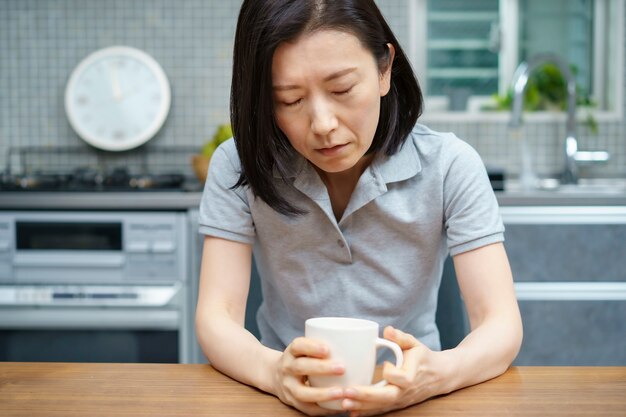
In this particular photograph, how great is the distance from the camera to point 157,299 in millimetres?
2186

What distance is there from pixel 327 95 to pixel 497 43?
2172mm

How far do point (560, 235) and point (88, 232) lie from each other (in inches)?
57.0

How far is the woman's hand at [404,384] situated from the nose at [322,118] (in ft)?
0.99

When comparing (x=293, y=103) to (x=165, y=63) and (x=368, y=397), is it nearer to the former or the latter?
(x=368, y=397)

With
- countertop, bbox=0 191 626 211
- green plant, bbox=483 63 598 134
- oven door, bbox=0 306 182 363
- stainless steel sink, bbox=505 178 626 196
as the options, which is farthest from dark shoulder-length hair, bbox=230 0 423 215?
green plant, bbox=483 63 598 134

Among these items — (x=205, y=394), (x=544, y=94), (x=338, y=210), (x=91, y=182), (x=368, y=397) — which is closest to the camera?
(x=368, y=397)

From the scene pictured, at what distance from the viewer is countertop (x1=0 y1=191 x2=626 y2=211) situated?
218 cm

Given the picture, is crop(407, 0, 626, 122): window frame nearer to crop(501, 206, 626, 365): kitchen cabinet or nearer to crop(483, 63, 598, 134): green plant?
crop(483, 63, 598, 134): green plant

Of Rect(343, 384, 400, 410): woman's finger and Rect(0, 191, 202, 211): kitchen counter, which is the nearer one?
Rect(343, 384, 400, 410): woman's finger

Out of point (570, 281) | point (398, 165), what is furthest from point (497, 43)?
point (398, 165)

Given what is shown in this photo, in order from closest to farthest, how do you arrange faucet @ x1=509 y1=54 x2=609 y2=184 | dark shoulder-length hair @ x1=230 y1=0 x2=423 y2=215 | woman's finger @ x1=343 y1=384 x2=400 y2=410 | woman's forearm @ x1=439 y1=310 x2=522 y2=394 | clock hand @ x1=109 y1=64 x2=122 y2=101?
woman's finger @ x1=343 y1=384 x2=400 y2=410
woman's forearm @ x1=439 y1=310 x2=522 y2=394
dark shoulder-length hair @ x1=230 y1=0 x2=423 y2=215
faucet @ x1=509 y1=54 x2=609 y2=184
clock hand @ x1=109 y1=64 x2=122 y2=101

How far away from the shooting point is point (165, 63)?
2.86 metres

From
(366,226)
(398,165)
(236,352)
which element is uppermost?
(398,165)

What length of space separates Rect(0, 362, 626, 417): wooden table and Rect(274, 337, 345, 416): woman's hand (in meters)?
0.03
